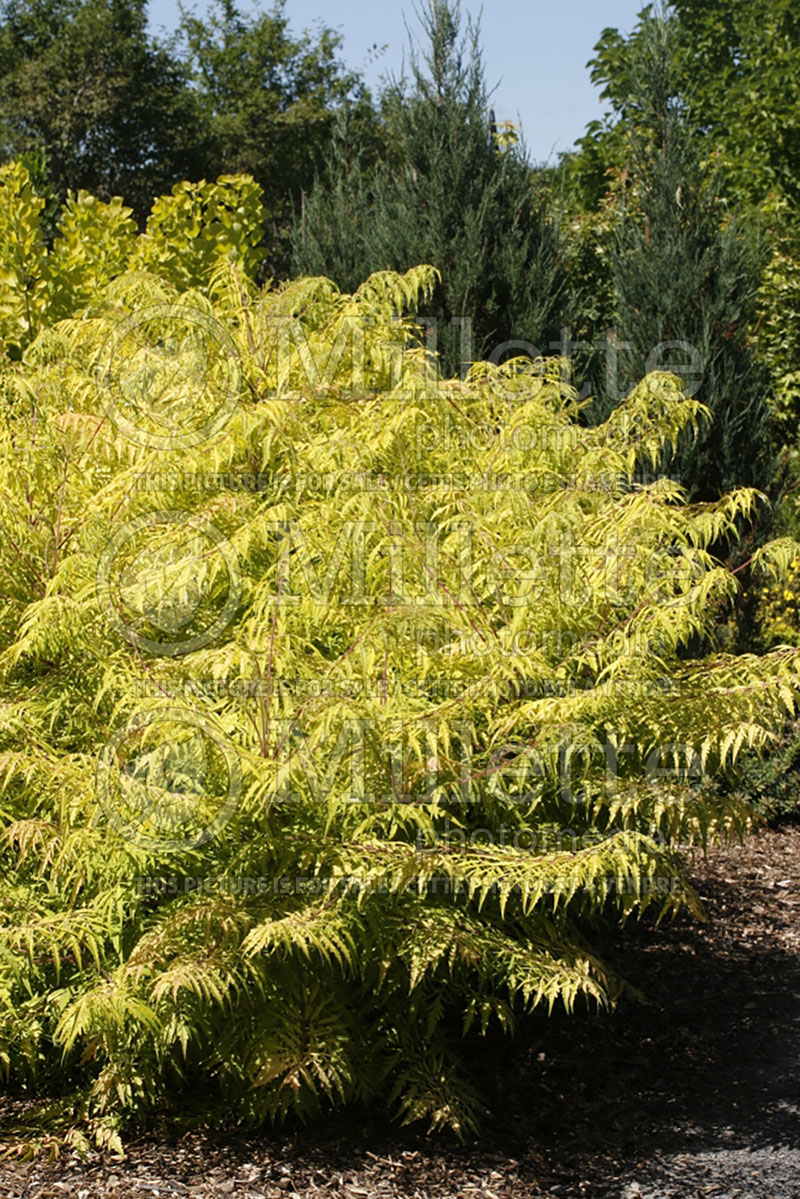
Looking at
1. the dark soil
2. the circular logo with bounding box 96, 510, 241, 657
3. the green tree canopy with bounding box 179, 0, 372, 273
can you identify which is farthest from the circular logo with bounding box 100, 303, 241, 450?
the green tree canopy with bounding box 179, 0, 372, 273

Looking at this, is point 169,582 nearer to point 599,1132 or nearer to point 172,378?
point 172,378

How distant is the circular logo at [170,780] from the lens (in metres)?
2.45

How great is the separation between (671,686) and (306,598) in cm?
91

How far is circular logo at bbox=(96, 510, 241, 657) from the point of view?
105 inches

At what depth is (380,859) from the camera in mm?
2486

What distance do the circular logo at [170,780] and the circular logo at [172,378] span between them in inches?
34.8

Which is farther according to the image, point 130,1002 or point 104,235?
point 104,235

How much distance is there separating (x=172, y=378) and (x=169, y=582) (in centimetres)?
90

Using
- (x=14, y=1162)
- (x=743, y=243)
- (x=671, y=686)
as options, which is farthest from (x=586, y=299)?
(x=14, y=1162)

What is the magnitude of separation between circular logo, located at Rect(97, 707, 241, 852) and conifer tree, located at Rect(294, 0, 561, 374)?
3.88 m

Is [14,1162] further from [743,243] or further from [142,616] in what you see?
[743,243]

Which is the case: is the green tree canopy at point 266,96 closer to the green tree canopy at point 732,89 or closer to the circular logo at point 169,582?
the green tree canopy at point 732,89

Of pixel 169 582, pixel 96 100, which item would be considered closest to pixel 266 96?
pixel 96 100

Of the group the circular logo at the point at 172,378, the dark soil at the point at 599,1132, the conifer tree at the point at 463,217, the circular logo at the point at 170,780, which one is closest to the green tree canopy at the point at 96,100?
the conifer tree at the point at 463,217
